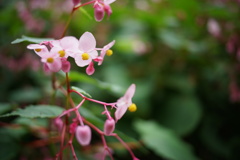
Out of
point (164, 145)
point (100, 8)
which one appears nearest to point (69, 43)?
point (100, 8)

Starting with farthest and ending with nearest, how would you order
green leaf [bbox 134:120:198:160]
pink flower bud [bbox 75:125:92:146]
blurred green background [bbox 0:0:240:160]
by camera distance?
blurred green background [bbox 0:0:240:160] < green leaf [bbox 134:120:198:160] < pink flower bud [bbox 75:125:92:146]

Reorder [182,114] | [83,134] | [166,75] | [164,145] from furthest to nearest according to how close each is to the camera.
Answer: [166,75] < [182,114] < [164,145] < [83,134]

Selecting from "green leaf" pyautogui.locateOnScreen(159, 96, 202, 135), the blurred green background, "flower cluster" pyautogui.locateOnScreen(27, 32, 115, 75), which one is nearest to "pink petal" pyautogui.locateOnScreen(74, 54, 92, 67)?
"flower cluster" pyautogui.locateOnScreen(27, 32, 115, 75)

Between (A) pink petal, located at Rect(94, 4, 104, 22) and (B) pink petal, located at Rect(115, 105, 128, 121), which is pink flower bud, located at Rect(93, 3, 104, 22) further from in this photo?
(B) pink petal, located at Rect(115, 105, 128, 121)

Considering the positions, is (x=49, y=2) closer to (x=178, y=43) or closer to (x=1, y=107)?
(x=178, y=43)

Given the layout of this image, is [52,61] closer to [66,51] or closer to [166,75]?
[66,51]

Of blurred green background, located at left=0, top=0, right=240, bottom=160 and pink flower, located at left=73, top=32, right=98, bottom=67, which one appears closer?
pink flower, located at left=73, top=32, right=98, bottom=67

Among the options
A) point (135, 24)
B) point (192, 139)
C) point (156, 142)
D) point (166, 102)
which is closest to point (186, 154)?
point (156, 142)
